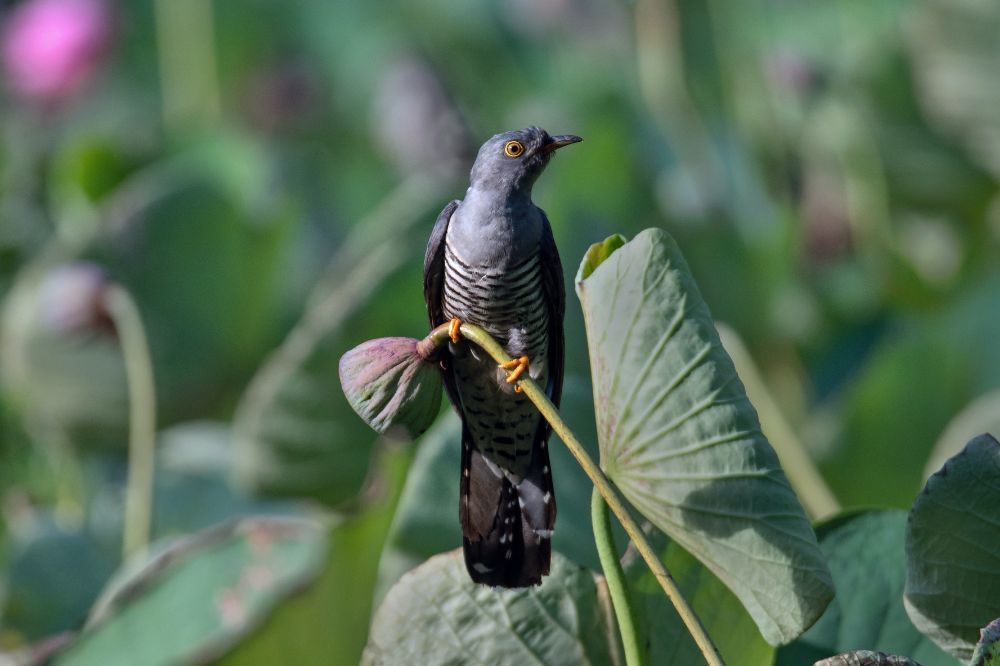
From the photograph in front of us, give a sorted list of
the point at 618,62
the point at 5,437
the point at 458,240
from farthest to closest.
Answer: the point at 618,62, the point at 5,437, the point at 458,240

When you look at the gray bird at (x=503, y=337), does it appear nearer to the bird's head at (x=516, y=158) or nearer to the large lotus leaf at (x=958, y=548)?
the bird's head at (x=516, y=158)

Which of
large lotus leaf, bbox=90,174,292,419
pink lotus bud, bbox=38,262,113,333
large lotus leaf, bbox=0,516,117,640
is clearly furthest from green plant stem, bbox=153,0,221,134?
large lotus leaf, bbox=0,516,117,640

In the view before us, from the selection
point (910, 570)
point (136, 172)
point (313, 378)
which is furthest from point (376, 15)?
point (910, 570)

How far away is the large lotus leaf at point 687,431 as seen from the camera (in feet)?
1.28

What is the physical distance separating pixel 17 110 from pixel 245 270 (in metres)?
1.02

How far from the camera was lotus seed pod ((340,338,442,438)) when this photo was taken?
0.37 metres

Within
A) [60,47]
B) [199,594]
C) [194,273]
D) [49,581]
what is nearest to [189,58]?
[60,47]

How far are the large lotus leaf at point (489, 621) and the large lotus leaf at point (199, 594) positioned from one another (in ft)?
0.39

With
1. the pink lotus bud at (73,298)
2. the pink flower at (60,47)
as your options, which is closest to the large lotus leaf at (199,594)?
the pink lotus bud at (73,298)

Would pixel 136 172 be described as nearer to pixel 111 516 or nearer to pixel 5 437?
pixel 5 437

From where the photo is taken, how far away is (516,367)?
371 millimetres

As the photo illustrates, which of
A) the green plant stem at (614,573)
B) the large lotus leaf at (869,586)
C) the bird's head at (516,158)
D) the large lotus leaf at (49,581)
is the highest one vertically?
the bird's head at (516,158)

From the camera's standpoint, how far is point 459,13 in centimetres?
214

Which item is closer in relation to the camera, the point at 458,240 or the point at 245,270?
the point at 458,240
